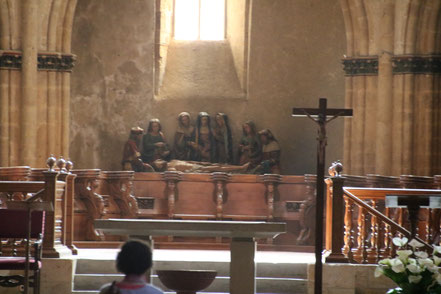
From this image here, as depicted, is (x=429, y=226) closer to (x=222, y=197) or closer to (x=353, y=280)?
(x=353, y=280)

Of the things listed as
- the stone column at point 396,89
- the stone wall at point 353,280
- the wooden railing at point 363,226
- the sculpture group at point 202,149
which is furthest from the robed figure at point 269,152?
the stone wall at point 353,280

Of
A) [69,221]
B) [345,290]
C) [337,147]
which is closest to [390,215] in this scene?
[345,290]

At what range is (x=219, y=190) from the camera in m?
15.6

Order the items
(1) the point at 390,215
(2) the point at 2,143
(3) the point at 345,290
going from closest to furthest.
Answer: (3) the point at 345,290, (1) the point at 390,215, (2) the point at 2,143

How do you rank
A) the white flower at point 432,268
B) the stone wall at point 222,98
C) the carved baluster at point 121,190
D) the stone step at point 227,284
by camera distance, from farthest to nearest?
1. the stone wall at point 222,98
2. the carved baluster at point 121,190
3. the stone step at point 227,284
4. the white flower at point 432,268

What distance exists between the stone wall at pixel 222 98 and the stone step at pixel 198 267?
236 inches

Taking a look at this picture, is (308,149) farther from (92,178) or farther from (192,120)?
(92,178)

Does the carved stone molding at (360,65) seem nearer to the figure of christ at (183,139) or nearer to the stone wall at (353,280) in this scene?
the figure of christ at (183,139)

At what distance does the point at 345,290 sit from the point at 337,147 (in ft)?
21.8

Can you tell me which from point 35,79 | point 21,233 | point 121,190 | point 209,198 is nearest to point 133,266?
point 21,233

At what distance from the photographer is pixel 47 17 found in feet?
55.5

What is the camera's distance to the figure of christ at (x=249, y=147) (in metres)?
17.9

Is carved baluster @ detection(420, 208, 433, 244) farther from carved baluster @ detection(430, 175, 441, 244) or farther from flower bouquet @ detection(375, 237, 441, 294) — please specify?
flower bouquet @ detection(375, 237, 441, 294)

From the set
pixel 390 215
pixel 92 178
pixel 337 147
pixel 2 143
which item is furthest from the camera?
pixel 337 147
